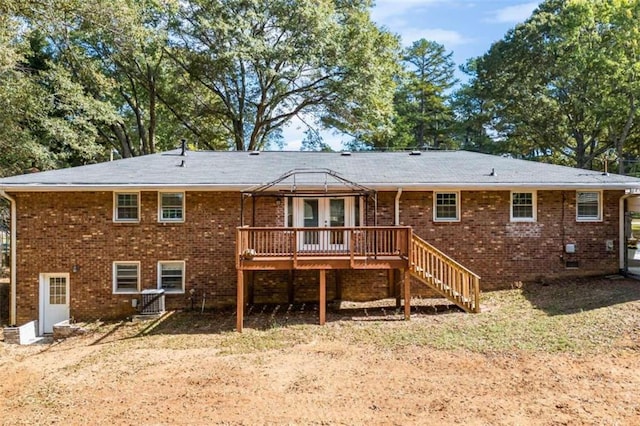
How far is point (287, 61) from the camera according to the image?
22.7 meters

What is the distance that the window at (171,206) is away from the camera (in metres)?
11.6

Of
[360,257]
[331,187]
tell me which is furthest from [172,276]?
[360,257]

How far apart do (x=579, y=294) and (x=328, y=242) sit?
6918mm

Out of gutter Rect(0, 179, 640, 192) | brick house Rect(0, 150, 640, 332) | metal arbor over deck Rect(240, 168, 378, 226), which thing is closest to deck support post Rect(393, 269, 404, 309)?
A: brick house Rect(0, 150, 640, 332)

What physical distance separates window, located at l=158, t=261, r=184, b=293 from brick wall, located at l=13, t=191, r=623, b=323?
0.23 metres

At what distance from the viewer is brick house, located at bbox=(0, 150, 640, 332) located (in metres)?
11.3

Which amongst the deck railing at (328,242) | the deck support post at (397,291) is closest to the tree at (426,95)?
the deck support post at (397,291)

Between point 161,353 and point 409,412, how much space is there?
526 centimetres

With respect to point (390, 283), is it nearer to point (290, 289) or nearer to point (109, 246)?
point (290, 289)

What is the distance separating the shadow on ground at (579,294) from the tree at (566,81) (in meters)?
16.9

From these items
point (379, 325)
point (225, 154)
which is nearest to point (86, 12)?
point (225, 154)

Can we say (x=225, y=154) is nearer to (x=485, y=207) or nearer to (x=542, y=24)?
(x=485, y=207)

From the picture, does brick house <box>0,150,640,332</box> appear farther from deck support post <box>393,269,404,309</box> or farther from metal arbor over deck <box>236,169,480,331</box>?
metal arbor over deck <box>236,169,480,331</box>

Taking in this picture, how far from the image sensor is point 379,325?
9453 millimetres
